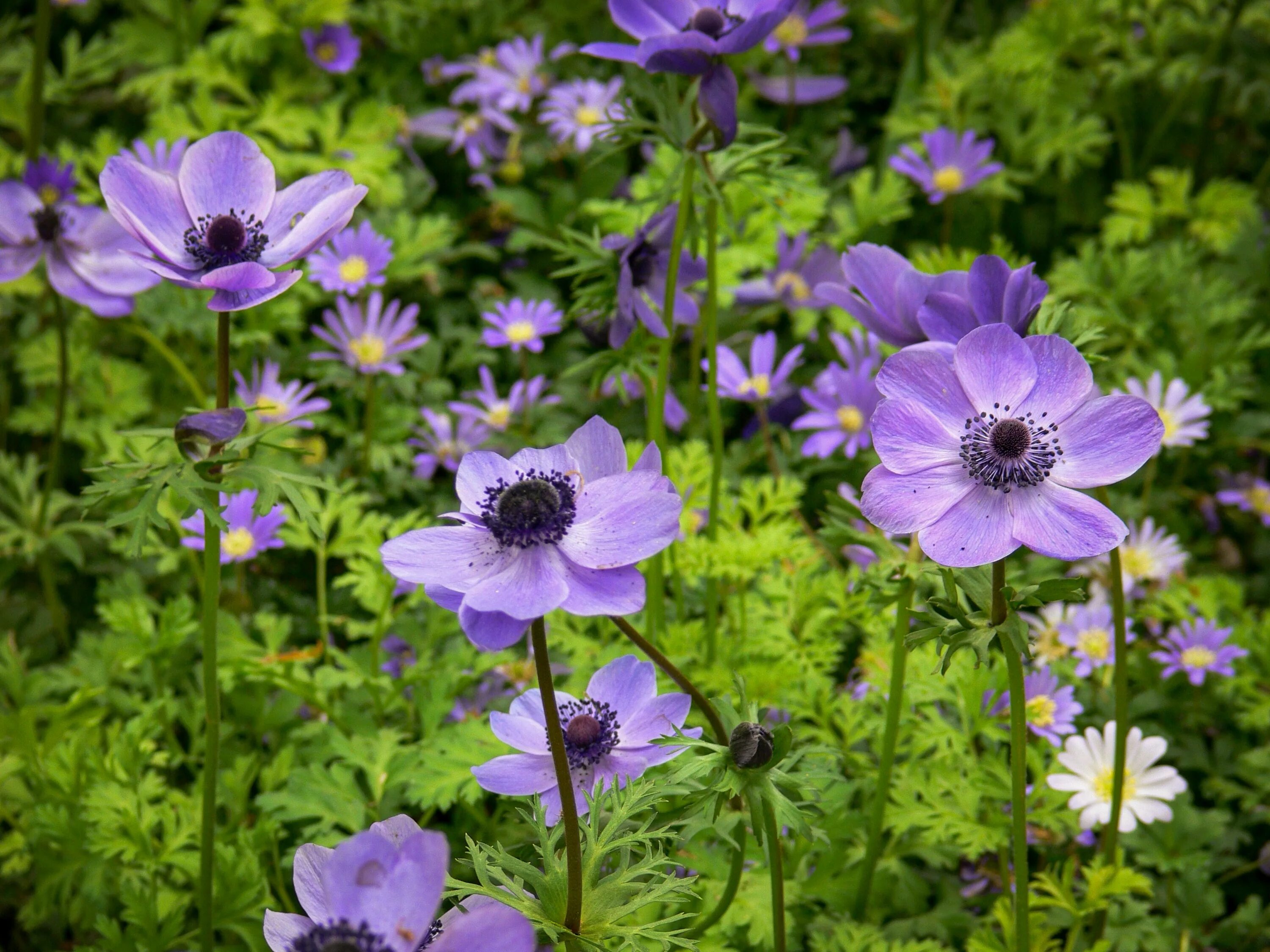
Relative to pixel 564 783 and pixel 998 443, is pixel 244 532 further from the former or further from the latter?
pixel 998 443

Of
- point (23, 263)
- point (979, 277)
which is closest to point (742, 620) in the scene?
point (979, 277)

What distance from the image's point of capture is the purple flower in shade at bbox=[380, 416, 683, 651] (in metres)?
0.94

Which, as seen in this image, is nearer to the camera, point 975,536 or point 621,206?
point 975,536

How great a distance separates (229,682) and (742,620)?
0.92 metres

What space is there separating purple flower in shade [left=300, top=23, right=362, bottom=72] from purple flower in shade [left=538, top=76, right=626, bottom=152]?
1.92ft

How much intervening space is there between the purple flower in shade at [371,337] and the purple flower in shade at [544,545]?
1383 millimetres

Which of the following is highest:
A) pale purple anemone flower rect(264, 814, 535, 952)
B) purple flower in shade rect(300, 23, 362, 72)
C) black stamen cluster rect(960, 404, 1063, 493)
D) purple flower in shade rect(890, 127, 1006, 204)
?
purple flower in shade rect(300, 23, 362, 72)

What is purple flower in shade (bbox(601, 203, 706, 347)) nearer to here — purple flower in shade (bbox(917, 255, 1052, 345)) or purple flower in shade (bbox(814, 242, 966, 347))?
purple flower in shade (bbox(814, 242, 966, 347))

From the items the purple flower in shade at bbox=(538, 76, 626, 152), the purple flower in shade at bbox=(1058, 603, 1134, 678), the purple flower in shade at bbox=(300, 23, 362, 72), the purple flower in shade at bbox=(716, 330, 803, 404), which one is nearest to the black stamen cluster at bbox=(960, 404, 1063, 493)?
the purple flower in shade at bbox=(1058, 603, 1134, 678)

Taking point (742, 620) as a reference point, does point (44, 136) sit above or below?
above

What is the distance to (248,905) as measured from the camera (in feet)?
5.16

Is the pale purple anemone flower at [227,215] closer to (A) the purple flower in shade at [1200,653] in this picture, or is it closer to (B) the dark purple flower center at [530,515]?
(B) the dark purple flower center at [530,515]

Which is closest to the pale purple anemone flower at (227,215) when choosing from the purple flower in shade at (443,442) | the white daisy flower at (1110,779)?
the purple flower in shade at (443,442)

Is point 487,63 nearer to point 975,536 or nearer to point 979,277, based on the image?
point 979,277
